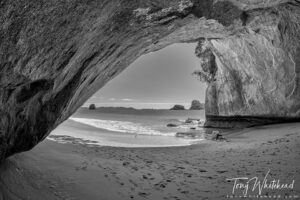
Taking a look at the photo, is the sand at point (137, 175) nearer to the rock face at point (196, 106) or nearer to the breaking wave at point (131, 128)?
the breaking wave at point (131, 128)

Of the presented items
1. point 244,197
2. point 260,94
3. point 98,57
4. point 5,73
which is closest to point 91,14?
point 5,73

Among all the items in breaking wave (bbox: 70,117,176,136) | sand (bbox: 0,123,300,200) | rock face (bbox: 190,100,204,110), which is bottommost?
breaking wave (bbox: 70,117,176,136)

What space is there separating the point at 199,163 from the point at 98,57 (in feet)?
14.1

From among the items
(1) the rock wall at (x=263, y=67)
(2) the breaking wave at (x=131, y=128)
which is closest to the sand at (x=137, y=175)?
(1) the rock wall at (x=263, y=67)

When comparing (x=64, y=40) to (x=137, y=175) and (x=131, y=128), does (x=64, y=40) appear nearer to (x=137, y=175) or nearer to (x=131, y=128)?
(x=137, y=175)

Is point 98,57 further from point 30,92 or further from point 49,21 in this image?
point 49,21

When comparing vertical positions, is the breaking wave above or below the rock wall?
below

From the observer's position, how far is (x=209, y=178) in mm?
5012
